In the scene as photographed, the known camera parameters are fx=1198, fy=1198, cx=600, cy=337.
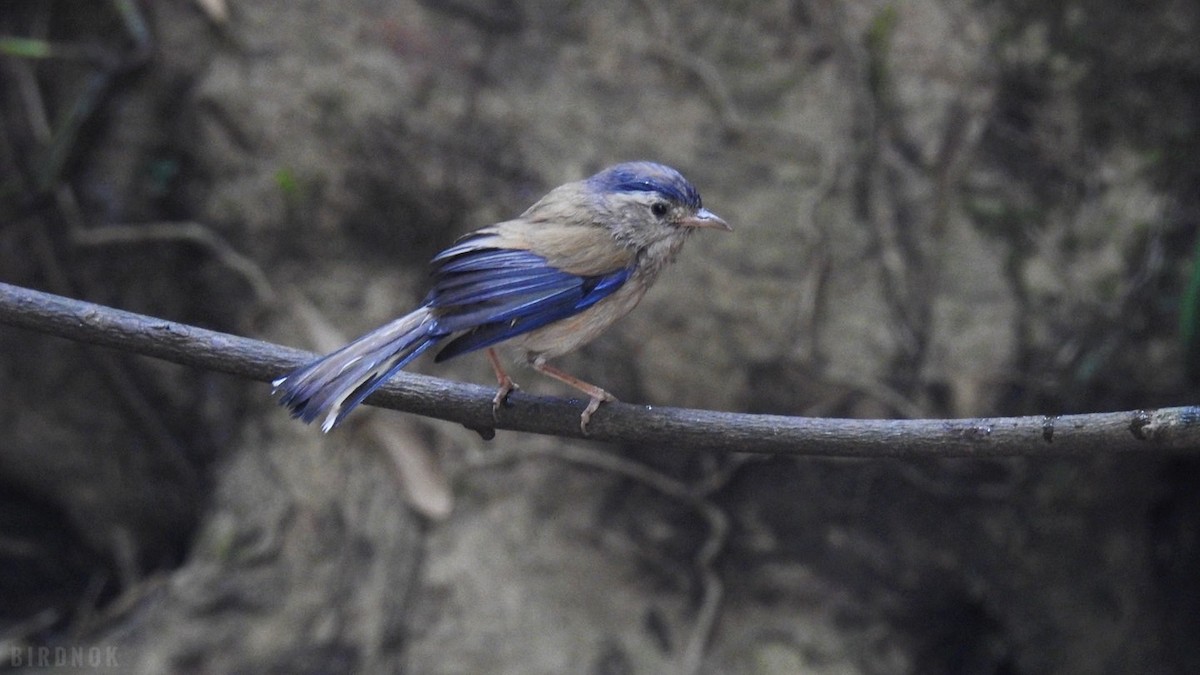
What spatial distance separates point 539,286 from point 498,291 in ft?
0.52

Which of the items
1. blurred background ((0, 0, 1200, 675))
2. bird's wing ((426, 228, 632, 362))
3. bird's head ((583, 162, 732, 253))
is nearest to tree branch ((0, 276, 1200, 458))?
bird's wing ((426, 228, 632, 362))

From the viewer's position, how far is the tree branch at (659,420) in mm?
2658

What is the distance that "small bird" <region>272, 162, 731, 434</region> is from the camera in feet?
9.48

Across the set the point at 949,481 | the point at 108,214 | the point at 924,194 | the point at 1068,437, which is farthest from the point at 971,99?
the point at 108,214

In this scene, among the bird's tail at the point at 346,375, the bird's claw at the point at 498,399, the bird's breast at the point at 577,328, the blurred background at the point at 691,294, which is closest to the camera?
the bird's tail at the point at 346,375

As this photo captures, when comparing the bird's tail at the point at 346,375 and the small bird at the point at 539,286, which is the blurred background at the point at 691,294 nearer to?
the small bird at the point at 539,286

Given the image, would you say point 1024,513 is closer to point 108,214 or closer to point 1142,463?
point 1142,463

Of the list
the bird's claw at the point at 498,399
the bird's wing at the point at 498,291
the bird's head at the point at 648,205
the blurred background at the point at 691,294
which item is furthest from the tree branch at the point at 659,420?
the blurred background at the point at 691,294

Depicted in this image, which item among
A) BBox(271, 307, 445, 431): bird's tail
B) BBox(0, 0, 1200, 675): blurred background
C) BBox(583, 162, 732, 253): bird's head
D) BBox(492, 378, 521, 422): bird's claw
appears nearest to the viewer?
BBox(271, 307, 445, 431): bird's tail

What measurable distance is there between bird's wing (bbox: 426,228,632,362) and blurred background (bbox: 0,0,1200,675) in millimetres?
1814

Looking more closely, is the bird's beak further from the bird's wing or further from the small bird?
the bird's wing

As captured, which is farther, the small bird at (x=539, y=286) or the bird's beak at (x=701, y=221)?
the bird's beak at (x=701, y=221)

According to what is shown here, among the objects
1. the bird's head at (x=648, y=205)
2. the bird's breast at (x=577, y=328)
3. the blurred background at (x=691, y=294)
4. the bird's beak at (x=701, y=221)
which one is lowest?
the blurred background at (x=691, y=294)

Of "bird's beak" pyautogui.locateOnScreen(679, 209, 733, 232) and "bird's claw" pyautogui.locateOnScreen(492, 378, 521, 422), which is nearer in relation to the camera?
"bird's claw" pyautogui.locateOnScreen(492, 378, 521, 422)
